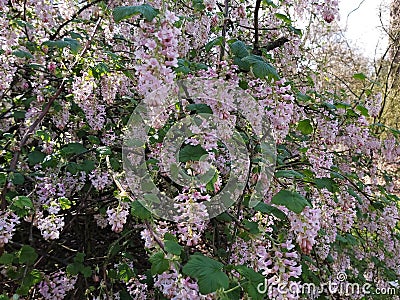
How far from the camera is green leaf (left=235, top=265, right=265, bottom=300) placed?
1.52 meters

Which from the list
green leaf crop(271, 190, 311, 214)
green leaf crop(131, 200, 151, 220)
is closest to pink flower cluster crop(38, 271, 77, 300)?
green leaf crop(131, 200, 151, 220)

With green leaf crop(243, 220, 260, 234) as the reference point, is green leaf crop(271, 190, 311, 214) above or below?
above

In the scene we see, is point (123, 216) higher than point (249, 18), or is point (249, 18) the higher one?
point (249, 18)

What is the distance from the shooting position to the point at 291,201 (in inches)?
64.7

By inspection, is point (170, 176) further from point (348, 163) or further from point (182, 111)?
point (348, 163)

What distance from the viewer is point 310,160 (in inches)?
99.6

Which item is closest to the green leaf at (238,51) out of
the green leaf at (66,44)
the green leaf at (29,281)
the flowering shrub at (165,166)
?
the flowering shrub at (165,166)

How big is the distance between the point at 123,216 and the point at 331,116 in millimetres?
1585

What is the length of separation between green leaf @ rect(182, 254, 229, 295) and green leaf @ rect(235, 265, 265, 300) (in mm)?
124

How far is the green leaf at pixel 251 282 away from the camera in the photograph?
152 centimetres

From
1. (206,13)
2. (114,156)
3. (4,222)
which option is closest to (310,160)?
(114,156)

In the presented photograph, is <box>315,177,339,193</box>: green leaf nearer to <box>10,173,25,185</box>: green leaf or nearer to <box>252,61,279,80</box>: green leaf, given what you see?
<box>252,61,279,80</box>: green leaf

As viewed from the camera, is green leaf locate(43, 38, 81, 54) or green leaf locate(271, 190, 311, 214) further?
green leaf locate(43, 38, 81, 54)

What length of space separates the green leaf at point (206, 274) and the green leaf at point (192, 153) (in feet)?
1.44
